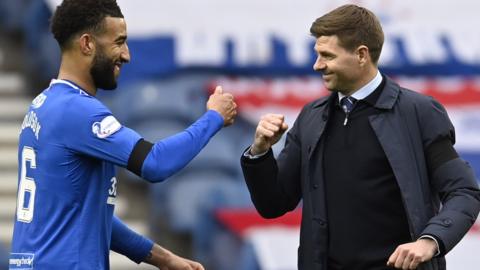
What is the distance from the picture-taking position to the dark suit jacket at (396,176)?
355 centimetres

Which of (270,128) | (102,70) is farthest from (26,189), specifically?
(270,128)

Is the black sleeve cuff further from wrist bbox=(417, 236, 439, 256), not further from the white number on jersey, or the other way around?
wrist bbox=(417, 236, 439, 256)

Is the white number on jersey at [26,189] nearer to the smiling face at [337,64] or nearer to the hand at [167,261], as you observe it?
the hand at [167,261]

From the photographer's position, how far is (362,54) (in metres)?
3.71

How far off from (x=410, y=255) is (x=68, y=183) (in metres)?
1.02

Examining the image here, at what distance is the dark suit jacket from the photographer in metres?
3.55

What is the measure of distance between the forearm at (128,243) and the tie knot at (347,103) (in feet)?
2.64

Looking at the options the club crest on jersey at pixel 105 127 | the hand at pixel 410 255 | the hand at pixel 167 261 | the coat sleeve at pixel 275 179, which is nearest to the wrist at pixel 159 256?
the hand at pixel 167 261

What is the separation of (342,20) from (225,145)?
13.7 ft

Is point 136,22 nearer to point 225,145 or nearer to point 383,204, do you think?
point 225,145

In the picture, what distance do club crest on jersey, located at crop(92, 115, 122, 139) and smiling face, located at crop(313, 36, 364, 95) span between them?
2.23 feet

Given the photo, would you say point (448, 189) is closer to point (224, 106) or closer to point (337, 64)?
point (337, 64)

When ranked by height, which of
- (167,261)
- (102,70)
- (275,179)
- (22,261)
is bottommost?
(167,261)

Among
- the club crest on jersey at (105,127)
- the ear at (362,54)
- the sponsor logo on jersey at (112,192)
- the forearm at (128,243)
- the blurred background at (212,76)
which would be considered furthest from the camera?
the blurred background at (212,76)
